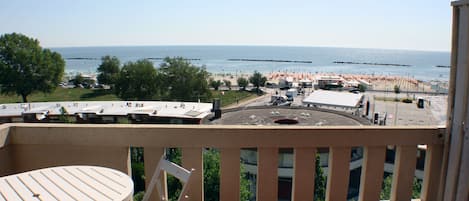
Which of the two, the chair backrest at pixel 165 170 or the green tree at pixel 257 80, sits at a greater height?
the chair backrest at pixel 165 170

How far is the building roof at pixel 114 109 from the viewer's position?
17.5 metres

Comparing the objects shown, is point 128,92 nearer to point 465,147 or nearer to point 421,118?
point 421,118

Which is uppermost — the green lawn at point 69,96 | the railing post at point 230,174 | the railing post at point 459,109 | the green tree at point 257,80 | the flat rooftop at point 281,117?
the railing post at point 459,109

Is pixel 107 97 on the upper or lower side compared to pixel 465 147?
lower

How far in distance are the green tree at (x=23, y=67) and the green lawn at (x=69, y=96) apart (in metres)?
7.40

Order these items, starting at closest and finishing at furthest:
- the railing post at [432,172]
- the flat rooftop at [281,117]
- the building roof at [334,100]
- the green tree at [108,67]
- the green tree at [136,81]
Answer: the railing post at [432,172]
the flat rooftop at [281,117]
the building roof at [334,100]
the green tree at [136,81]
the green tree at [108,67]

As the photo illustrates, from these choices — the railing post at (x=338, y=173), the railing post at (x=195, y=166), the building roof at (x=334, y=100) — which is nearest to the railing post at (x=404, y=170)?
the railing post at (x=338, y=173)

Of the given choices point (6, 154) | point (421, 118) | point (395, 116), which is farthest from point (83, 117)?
point (421, 118)

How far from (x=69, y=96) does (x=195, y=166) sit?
4074 centimetres

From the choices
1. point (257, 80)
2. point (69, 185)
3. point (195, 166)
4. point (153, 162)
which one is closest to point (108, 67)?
point (257, 80)

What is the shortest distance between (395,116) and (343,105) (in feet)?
15.6

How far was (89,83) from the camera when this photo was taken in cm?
4666

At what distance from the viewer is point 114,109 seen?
18.7m

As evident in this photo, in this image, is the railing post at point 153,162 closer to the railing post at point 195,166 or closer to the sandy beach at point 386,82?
the railing post at point 195,166
